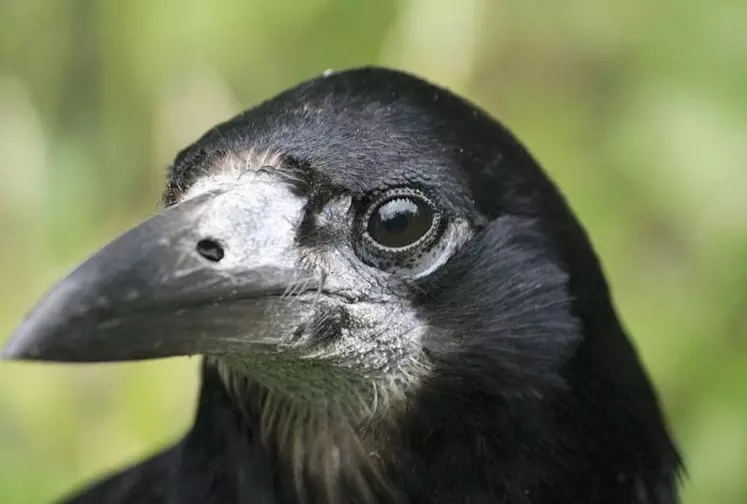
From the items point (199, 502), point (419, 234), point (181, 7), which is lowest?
point (199, 502)

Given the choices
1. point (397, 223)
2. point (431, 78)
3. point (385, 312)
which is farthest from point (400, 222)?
point (431, 78)

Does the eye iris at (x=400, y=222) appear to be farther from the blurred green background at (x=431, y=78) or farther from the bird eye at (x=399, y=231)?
the blurred green background at (x=431, y=78)

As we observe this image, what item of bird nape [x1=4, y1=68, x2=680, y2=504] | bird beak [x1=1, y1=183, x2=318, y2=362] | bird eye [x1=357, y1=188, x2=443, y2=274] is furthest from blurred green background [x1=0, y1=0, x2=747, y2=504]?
bird beak [x1=1, y1=183, x2=318, y2=362]

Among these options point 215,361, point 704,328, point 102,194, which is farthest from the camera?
point 102,194

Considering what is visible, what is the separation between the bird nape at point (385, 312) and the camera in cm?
124

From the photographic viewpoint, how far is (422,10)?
251 centimetres

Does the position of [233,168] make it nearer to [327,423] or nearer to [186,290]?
[186,290]

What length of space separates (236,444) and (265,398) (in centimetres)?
Result: 8

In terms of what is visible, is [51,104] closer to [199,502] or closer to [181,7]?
[181,7]

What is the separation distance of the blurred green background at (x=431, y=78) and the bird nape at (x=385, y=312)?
0.87 m

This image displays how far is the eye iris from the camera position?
1292mm

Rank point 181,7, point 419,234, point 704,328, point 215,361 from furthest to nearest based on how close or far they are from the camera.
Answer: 1. point 181,7
2. point 704,328
3. point 215,361
4. point 419,234

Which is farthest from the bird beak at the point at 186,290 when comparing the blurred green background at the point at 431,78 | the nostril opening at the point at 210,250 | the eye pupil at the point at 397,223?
the blurred green background at the point at 431,78

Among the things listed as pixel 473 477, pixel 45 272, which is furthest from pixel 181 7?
pixel 473 477
